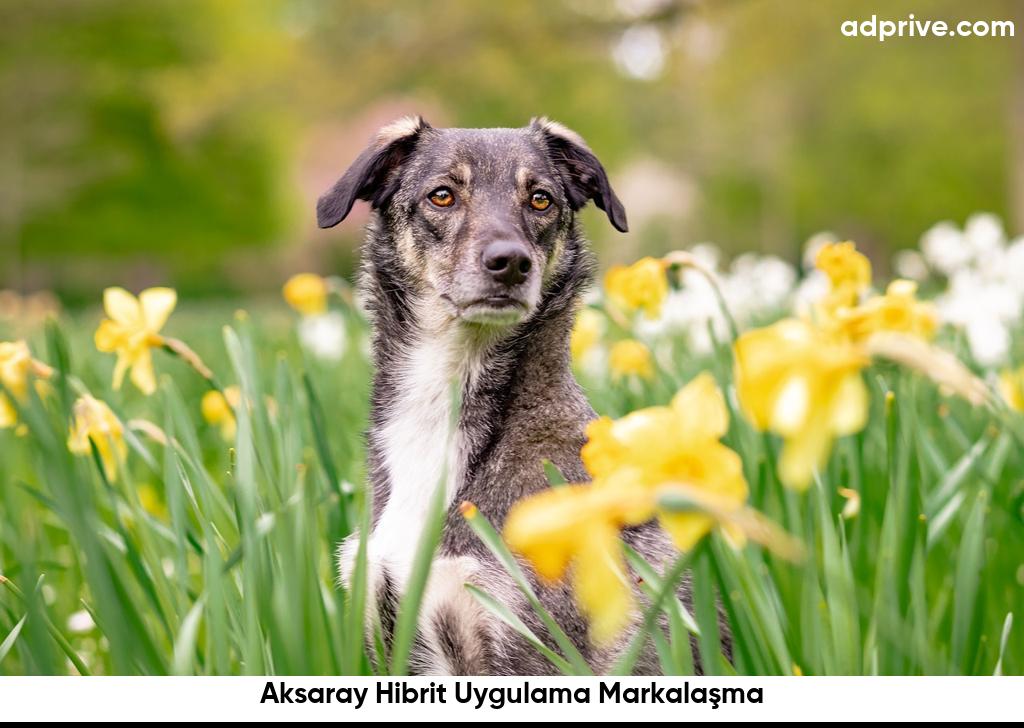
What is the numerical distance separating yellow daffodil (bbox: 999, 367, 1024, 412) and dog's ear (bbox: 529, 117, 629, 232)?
130cm

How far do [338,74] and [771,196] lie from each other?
48.0ft

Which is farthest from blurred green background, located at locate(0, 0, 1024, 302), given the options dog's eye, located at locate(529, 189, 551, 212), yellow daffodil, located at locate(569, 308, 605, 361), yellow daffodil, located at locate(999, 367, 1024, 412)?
dog's eye, located at locate(529, 189, 551, 212)

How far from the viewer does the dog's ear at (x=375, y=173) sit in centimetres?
253

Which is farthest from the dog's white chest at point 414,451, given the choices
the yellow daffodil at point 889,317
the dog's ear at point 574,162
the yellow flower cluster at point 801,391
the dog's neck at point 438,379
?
the yellow flower cluster at point 801,391

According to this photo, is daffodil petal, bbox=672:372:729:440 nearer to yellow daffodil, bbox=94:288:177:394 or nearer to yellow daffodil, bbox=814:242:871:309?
yellow daffodil, bbox=814:242:871:309

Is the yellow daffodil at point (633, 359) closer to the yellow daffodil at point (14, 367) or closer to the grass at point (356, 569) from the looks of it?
the grass at point (356, 569)

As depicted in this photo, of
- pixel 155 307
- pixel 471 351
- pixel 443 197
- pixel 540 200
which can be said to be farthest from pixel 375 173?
pixel 155 307

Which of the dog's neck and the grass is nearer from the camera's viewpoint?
the grass

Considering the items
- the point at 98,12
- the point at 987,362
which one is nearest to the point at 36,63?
the point at 98,12

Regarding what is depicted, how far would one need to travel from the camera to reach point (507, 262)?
2.50 m

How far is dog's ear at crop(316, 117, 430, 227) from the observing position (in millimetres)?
2533

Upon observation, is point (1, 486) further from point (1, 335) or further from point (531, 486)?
point (1, 335)

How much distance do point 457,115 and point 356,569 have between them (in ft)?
59.1

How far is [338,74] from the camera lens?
51.9 feet
